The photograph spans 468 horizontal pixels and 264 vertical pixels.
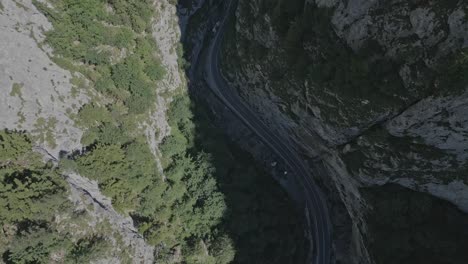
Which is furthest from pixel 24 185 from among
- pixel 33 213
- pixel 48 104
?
pixel 48 104

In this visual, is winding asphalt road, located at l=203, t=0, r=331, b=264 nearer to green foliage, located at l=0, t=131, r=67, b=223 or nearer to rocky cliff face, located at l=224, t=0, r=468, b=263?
rocky cliff face, located at l=224, t=0, r=468, b=263

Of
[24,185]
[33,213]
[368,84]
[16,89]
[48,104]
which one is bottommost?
[33,213]

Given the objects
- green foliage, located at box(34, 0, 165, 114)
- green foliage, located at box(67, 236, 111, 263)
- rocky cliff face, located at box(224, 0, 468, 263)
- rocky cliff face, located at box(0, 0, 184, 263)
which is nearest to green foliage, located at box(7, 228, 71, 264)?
green foliage, located at box(67, 236, 111, 263)

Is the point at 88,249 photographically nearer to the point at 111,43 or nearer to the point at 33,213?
the point at 33,213

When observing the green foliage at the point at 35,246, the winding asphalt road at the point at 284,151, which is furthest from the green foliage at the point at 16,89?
the winding asphalt road at the point at 284,151

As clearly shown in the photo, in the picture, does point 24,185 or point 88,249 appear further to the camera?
point 88,249

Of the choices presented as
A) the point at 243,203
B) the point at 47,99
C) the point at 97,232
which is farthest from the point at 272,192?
the point at 47,99
